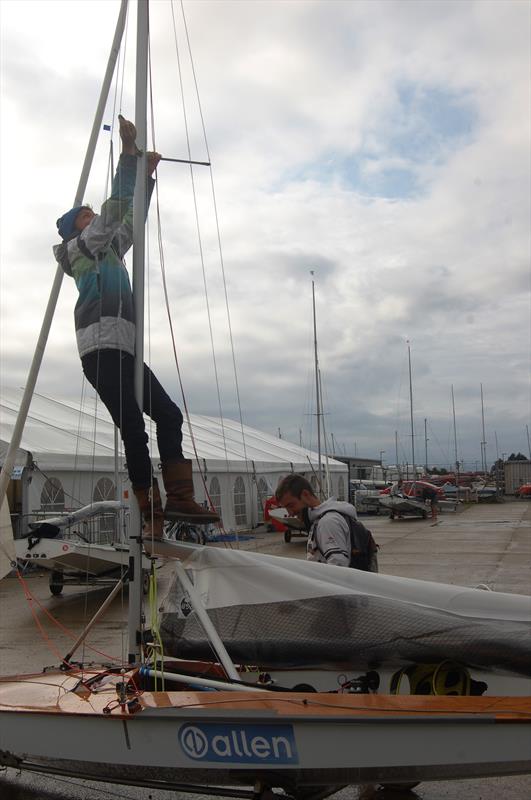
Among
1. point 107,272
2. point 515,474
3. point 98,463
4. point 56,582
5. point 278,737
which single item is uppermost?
point 107,272

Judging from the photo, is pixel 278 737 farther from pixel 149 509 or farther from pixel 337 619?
pixel 149 509

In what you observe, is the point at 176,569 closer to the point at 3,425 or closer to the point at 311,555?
the point at 311,555

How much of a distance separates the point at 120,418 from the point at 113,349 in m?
0.45

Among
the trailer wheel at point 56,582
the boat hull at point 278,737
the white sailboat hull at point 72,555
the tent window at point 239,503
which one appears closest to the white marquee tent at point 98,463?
the tent window at point 239,503

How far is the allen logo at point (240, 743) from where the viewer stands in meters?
3.37

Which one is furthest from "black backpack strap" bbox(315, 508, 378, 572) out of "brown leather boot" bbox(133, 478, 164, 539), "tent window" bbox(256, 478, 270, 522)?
"tent window" bbox(256, 478, 270, 522)

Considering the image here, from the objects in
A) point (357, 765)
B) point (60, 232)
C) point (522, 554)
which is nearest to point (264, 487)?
point (522, 554)

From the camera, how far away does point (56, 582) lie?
12812mm

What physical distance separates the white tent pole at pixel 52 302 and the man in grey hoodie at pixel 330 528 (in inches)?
78.5

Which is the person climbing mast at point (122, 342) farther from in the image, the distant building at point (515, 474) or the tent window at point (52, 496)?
the distant building at point (515, 474)

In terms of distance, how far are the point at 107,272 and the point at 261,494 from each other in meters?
23.3

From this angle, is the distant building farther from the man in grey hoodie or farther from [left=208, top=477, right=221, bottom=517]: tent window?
the man in grey hoodie

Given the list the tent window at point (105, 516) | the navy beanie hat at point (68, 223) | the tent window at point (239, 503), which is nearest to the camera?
the navy beanie hat at point (68, 223)

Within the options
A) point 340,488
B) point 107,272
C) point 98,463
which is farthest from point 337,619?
point 340,488
